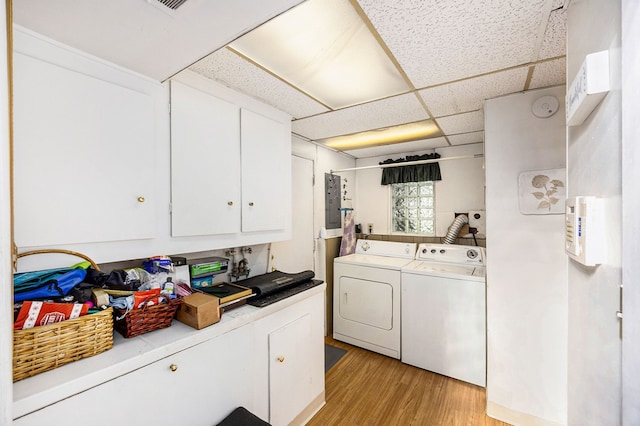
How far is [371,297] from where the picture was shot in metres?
2.88

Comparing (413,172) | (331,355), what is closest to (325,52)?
(413,172)

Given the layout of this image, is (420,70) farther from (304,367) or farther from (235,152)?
(304,367)

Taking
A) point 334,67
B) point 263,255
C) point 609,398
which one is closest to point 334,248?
point 263,255

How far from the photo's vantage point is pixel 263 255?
2.41 m

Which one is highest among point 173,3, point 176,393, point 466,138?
point 466,138

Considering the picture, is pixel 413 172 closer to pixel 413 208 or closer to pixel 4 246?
pixel 413 208

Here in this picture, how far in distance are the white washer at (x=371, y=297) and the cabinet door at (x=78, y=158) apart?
2.18m

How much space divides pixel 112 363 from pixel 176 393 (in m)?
0.33

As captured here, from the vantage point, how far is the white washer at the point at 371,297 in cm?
Answer: 275

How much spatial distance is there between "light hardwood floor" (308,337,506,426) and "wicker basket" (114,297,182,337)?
4.60ft

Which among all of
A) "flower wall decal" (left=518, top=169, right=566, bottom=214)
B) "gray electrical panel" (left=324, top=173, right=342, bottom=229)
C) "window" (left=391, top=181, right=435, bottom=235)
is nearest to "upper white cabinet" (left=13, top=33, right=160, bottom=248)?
"gray electrical panel" (left=324, top=173, right=342, bottom=229)

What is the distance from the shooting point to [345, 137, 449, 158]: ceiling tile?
10.0ft

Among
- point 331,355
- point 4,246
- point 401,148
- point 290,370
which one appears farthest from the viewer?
Answer: point 401,148

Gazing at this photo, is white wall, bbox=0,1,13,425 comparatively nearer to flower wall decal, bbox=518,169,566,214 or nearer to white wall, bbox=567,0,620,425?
white wall, bbox=567,0,620,425
